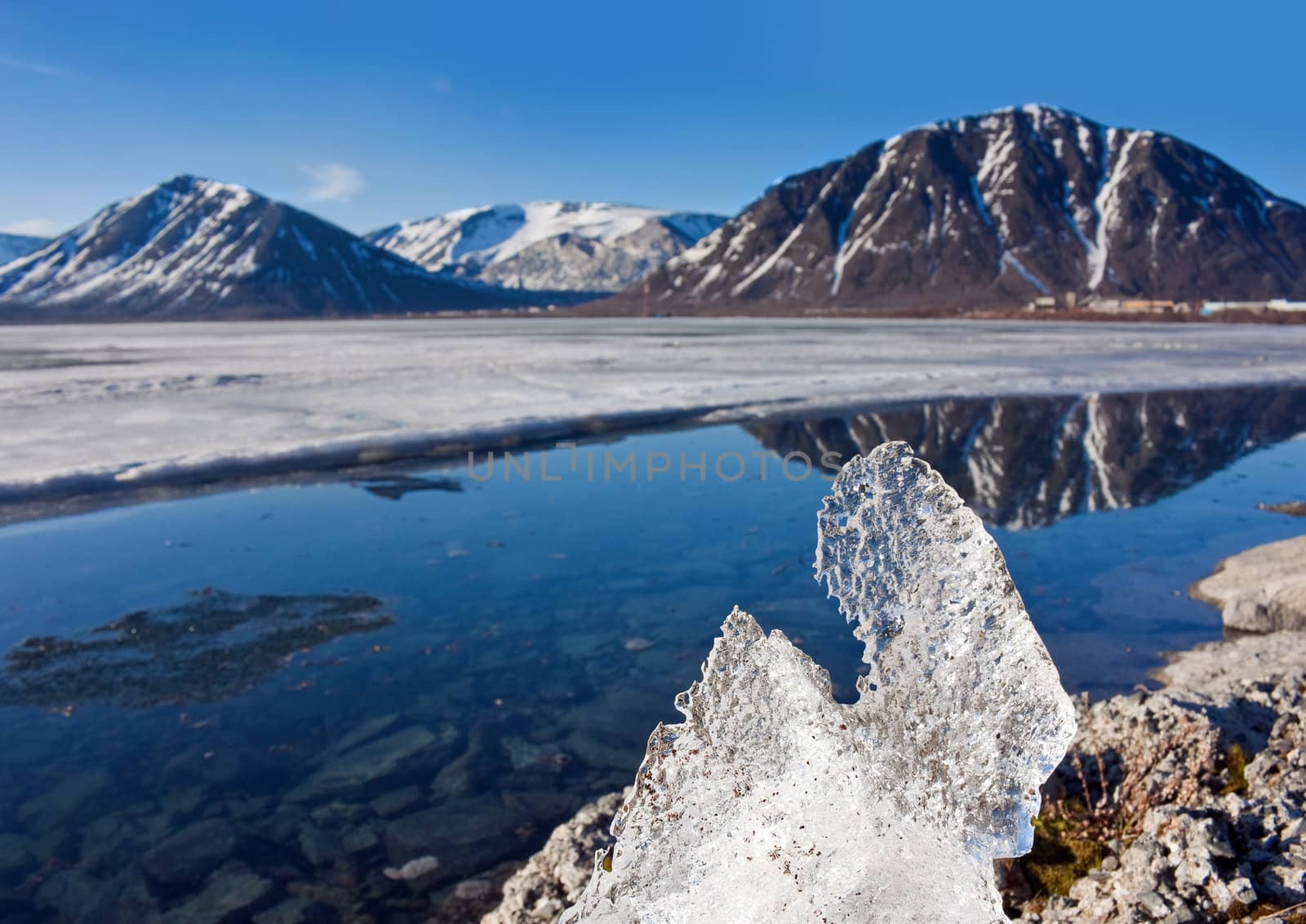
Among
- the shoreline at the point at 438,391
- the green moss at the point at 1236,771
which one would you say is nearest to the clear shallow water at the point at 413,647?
the shoreline at the point at 438,391

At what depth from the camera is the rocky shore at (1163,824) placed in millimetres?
2604

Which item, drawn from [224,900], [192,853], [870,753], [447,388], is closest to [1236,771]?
[870,753]

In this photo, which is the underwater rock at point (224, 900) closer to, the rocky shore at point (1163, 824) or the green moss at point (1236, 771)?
the rocky shore at point (1163, 824)

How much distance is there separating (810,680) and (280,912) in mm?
2803

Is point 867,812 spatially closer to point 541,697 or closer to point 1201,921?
point 1201,921

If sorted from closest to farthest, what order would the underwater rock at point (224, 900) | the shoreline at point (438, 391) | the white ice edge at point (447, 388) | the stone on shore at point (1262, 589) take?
the underwater rock at point (224, 900) < the stone on shore at point (1262, 589) < the shoreline at point (438, 391) < the white ice edge at point (447, 388)

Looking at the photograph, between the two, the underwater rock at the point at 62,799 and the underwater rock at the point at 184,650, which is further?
the underwater rock at the point at 184,650

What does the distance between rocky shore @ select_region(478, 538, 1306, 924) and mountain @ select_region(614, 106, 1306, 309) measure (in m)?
149

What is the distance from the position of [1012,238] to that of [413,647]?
18513 centimetres

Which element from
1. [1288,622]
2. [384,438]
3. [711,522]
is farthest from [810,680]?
[384,438]

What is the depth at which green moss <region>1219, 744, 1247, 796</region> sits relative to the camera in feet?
11.2

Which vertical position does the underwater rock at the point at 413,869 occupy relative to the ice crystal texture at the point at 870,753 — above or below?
below

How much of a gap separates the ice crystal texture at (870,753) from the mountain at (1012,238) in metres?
150

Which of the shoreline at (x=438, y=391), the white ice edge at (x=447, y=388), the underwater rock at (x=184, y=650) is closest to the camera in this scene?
the underwater rock at (x=184, y=650)
